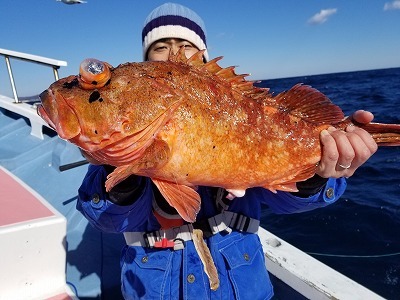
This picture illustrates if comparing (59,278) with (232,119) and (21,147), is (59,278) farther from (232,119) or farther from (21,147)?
(21,147)

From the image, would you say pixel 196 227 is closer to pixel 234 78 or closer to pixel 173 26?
pixel 234 78

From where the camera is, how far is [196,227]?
255 centimetres

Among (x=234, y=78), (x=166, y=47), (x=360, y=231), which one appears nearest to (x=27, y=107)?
(x=166, y=47)

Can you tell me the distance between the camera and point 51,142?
6.30m

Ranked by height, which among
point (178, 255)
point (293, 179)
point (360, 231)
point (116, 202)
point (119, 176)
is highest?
point (119, 176)

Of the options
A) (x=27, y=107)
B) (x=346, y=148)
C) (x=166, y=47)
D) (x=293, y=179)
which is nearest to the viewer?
(x=346, y=148)

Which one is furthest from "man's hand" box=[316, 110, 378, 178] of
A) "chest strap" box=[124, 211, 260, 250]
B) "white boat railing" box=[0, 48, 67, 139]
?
"white boat railing" box=[0, 48, 67, 139]

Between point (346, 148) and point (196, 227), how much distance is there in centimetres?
130

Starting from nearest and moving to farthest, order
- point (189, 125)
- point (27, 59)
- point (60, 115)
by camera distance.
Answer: point (60, 115) < point (189, 125) < point (27, 59)

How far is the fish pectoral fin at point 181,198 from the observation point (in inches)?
71.8

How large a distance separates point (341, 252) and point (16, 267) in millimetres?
5404

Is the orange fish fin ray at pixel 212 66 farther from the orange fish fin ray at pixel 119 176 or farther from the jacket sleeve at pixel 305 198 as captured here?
the jacket sleeve at pixel 305 198

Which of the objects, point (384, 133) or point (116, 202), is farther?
point (116, 202)

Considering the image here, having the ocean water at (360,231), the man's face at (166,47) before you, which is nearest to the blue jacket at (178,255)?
the man's face at (166,47)
